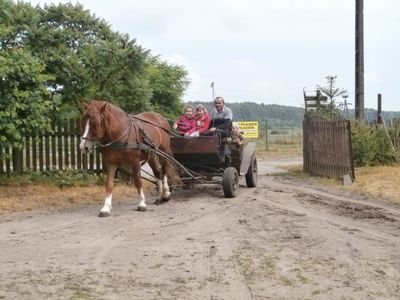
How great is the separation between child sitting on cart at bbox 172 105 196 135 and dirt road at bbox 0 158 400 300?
7.06 feet

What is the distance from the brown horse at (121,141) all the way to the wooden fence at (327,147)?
20.2ft

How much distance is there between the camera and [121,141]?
1085cm

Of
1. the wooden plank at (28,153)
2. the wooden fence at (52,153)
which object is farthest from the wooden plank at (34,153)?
the wooden plank at (28,153)

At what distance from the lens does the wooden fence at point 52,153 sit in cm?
1434

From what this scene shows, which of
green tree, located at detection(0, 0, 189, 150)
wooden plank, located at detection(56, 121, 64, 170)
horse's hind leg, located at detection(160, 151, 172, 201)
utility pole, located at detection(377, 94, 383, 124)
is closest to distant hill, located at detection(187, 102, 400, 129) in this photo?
utility pole, located at detection(377, 94, 383, 124)

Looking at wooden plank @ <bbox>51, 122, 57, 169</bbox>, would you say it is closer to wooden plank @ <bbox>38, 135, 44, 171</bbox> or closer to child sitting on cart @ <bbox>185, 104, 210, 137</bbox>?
wooden plank @ <bbox>38, 135, 44, 171</bbox>

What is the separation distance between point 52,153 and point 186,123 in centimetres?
355

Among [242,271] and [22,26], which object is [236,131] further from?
[242,271]

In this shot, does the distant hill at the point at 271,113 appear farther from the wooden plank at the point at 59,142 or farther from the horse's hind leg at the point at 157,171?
the horse's hind leg at the point at 157,171

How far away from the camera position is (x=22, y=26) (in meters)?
14.0

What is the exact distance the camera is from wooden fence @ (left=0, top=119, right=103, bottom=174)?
1434 cm

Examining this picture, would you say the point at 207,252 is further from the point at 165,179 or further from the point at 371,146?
the point at 371,146

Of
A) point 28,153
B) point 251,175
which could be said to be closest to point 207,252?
point 251,175

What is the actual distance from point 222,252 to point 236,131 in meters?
6.55
